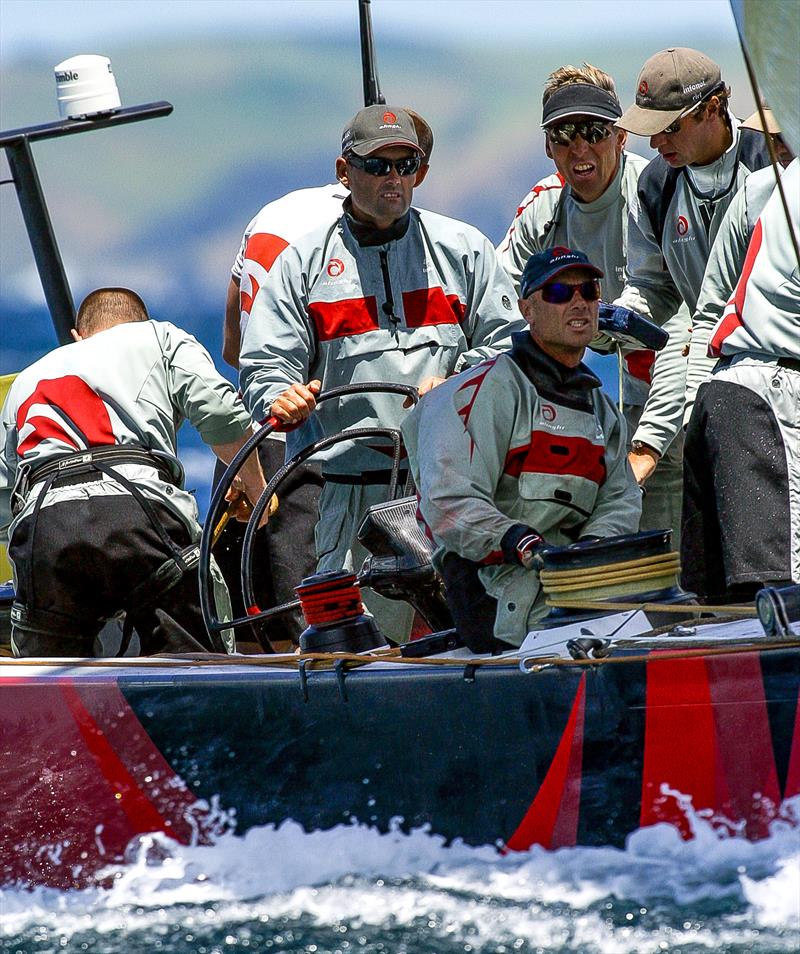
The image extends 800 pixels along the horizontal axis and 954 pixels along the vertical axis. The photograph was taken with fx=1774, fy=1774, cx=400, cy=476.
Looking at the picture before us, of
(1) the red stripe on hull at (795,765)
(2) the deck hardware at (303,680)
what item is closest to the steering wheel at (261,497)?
(2) the deck hardware at (303,680)

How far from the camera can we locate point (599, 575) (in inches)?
153

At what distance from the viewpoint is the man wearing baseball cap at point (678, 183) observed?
5113 mm

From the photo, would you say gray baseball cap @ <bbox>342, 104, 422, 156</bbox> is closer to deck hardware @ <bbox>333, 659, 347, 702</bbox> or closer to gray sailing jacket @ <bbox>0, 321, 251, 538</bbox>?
gray sailing jacket @ <bbox>0, 321, 251, 538</bbox>

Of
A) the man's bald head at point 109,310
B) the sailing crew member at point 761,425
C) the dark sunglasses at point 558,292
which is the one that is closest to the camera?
the dark sunglasses at point 558,292

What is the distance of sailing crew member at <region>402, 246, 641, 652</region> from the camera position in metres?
4.12

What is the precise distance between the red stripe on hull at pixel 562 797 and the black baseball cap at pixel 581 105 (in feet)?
7.69

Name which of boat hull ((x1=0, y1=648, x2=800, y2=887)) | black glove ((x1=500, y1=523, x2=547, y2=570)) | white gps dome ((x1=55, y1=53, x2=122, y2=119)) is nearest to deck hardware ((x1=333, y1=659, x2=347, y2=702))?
boat hull ((x1=0, y1=648, x2=800, y2=887))

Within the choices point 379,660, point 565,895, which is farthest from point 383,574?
point 565,895

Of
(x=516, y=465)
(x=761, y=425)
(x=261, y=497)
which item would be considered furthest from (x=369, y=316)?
(x=761, y=425)

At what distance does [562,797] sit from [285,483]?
229 centimetres

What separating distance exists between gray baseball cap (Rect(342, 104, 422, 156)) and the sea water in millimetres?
2027

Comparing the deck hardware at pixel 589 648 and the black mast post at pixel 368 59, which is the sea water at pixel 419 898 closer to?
the deck hardware at pixel 589 648

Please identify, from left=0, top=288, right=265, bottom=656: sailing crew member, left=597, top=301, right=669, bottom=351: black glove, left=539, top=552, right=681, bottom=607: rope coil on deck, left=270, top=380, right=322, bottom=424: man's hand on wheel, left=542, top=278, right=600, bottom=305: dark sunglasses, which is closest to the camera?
left=539, top=552, right=681, bottom=607: rope coil on deck

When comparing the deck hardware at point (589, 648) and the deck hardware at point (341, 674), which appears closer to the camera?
the deck hardware at point (589, 648)
